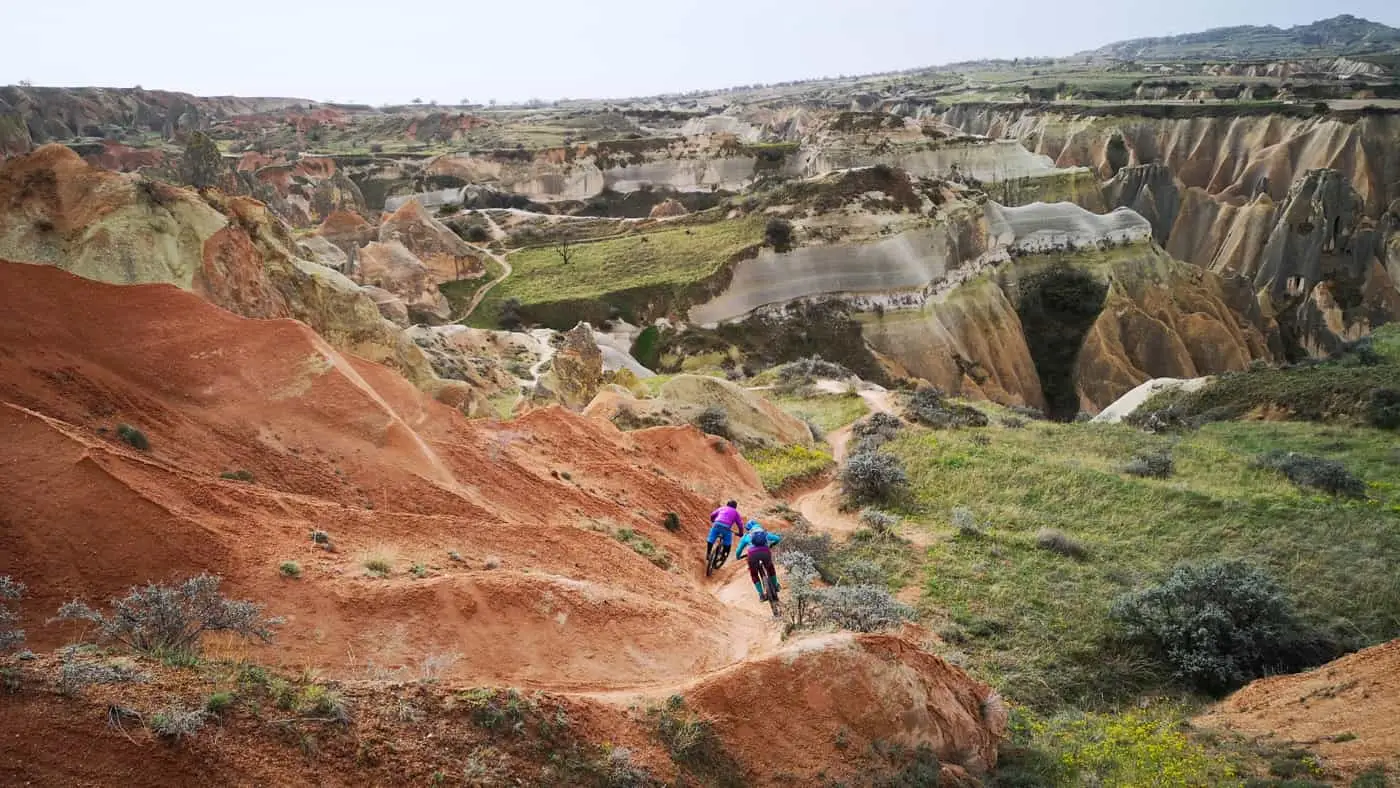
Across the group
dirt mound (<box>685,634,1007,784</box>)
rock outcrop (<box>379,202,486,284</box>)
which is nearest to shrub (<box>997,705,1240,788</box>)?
dirt mound (<box>685,634,1007,784</box>)

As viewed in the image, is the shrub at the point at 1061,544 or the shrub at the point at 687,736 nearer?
the shrub at the point at 687,736

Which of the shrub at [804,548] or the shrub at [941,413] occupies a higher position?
the shrub at [804,548]

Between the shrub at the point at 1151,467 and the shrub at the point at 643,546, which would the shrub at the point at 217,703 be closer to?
the shrub at the point at 643,546

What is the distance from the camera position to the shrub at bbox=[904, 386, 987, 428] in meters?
27.4

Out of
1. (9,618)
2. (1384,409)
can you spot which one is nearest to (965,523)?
(1384,409)

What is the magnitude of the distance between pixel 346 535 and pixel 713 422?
15.2 m

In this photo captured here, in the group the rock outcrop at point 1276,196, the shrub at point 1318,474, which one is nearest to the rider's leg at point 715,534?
the shrub at point 1318,474

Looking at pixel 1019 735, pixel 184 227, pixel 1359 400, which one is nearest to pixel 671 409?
pixel 184 227

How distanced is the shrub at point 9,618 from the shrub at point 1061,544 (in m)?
16.5

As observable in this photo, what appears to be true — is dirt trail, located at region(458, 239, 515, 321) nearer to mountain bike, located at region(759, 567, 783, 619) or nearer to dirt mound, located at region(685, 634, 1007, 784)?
mountain bike, located at region(759, 567, 783, 619)

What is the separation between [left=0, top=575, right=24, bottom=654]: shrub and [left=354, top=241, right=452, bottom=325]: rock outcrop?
112ft

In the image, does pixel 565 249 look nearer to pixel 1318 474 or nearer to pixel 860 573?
pixel 860 573

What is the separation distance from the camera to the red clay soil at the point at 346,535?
8.02 metres

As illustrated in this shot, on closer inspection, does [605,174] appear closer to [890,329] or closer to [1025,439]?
[890,329]
